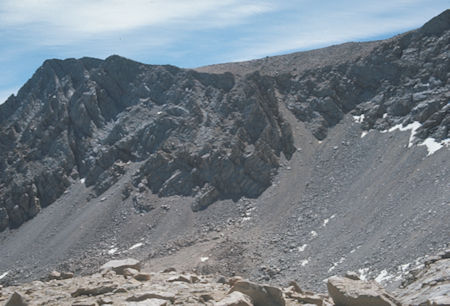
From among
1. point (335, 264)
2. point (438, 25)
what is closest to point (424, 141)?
point (335, 264)

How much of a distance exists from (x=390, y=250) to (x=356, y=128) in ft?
108

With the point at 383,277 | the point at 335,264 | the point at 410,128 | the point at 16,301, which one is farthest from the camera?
the point at 410,128

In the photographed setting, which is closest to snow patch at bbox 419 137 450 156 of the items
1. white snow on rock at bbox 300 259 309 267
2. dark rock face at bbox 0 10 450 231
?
dark rock face at bbox 0 10 450 231

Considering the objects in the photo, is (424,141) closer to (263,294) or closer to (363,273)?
(363,273)

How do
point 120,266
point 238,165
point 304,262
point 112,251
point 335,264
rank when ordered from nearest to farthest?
point 120,266
point 335,264
point 304,262
point 112,251
point 238,165

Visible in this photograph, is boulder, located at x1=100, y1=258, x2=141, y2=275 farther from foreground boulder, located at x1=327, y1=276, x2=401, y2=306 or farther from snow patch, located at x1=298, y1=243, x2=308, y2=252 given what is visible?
snow patch, located at x1=298, y1=243, x2=308, y2=252

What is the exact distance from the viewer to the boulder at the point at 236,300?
40.7 ft

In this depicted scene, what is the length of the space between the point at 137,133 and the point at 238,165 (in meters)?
21.6

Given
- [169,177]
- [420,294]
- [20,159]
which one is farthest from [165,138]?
[420,294]

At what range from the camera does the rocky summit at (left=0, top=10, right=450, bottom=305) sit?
5141 cm

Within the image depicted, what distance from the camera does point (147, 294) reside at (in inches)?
524

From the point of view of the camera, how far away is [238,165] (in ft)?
244

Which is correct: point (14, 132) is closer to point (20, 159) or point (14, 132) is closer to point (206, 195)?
point (20, 159)

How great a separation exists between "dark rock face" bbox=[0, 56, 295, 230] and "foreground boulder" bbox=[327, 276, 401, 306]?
55.8m
